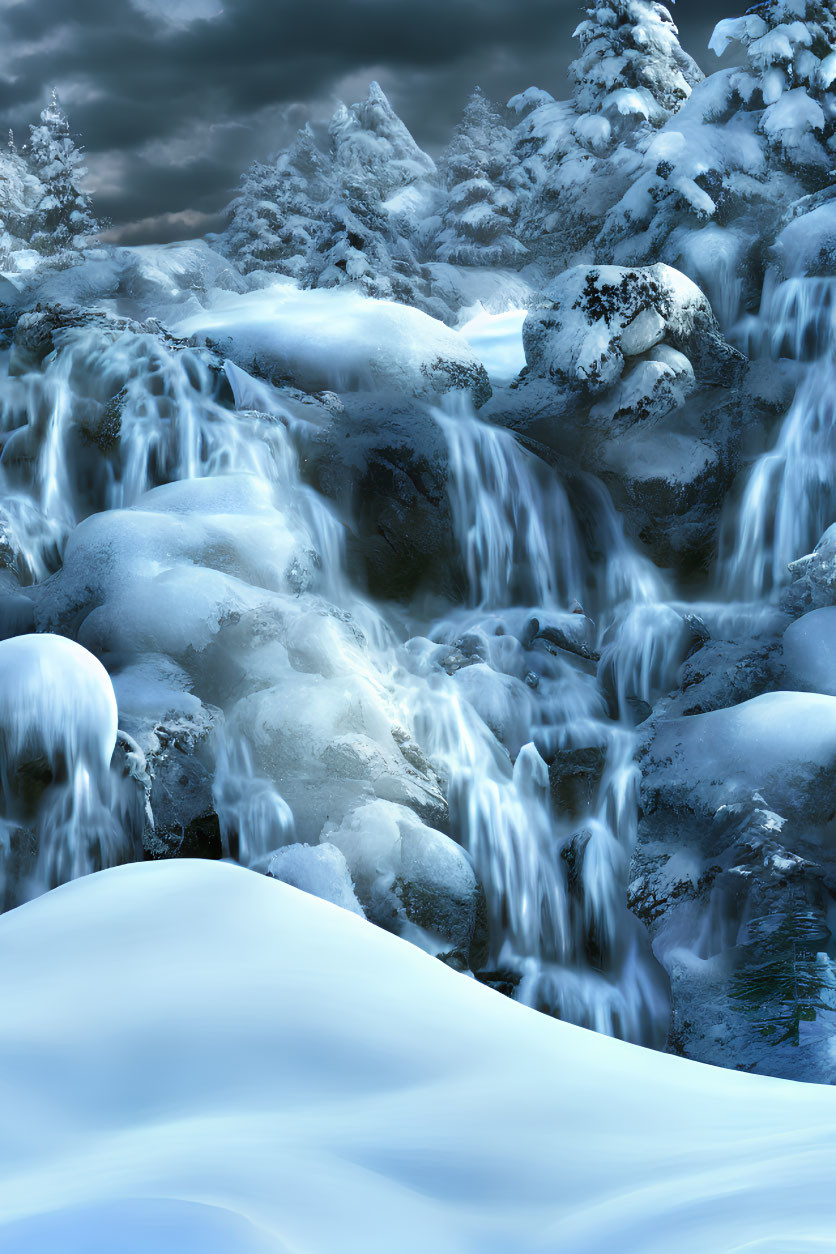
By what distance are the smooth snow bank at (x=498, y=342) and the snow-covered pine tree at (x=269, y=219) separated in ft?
22.2

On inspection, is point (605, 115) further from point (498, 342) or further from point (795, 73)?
point (498, 342)

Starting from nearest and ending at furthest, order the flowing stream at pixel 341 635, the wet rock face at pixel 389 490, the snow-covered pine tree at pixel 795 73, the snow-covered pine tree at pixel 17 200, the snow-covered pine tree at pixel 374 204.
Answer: the flowing stream at pixel 341 635, the wet rock face at pixel 389 490, the snow-covered pine tree at pixel 795 73, the snow-covered pine tree at pixel 374 204, the snow-covered pine tree at pixel 17 200

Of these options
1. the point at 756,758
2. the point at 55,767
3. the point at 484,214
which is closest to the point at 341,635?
the point at 55,767

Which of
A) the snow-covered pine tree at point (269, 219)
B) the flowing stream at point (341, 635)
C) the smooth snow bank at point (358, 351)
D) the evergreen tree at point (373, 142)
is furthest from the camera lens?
the evergreen tree at point (373, 142)

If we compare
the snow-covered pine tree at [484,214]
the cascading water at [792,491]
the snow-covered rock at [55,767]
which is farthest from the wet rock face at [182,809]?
the snow-covered pine tree at [484,214]

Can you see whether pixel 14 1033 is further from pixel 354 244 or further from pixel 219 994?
pixel 354 244

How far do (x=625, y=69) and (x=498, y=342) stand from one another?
234 inches

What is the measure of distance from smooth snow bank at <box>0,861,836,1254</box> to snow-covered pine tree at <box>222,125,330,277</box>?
20.1m

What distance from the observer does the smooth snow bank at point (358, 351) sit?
8.35m

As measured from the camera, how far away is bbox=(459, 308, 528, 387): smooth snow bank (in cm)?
1061

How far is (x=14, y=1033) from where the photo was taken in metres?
1.67

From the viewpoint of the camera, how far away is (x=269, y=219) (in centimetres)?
2236

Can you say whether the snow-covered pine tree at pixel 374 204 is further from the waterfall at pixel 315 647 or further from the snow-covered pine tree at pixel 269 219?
the waterfall at pixel 315 647

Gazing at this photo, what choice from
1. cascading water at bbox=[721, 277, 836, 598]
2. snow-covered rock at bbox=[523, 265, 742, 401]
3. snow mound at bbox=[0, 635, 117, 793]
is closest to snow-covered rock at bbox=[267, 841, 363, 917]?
snow mound at bbox=[0, 635, 117, 793]
